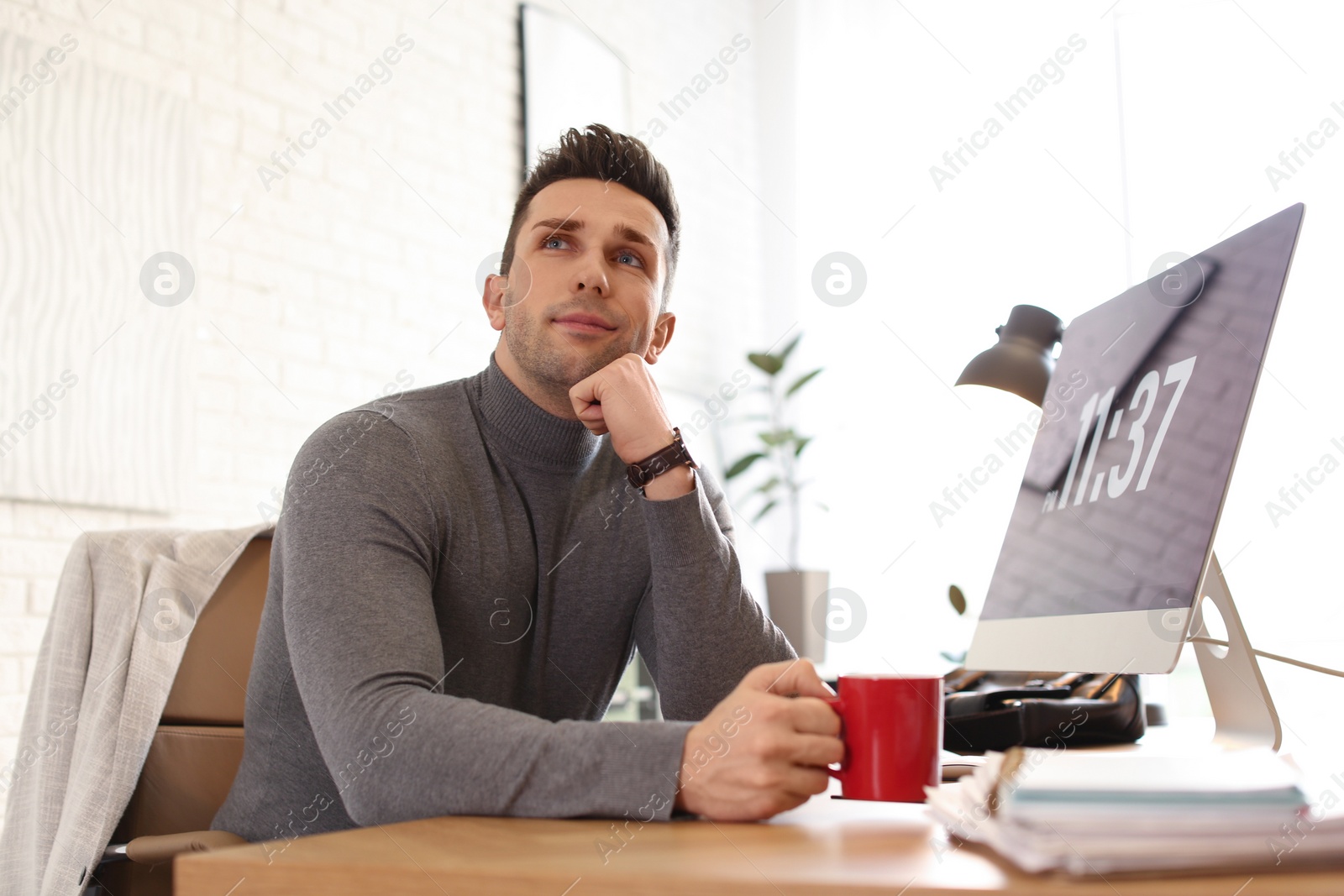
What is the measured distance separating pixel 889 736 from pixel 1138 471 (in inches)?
13.8

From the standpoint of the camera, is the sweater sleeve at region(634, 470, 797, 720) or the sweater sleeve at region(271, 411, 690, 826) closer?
the sweater sleeve at region(271, 411, 690, 826)

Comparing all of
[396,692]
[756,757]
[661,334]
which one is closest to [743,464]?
[661,334]

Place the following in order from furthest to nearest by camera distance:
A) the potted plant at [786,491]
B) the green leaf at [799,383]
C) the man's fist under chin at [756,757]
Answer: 1. the green leaf at [799,383]
2. the potted plant at [786,491]
3. the man's fist under chin at [756,757]

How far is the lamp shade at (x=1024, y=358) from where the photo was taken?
4.69ft

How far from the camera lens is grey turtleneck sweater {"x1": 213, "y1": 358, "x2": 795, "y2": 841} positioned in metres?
0.74

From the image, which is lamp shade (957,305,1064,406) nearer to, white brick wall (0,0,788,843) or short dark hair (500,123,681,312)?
short dark hair (500,123,681,312)

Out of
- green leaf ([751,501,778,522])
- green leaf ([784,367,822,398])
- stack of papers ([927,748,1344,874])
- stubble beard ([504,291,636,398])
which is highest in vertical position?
green leaf ([784,367,822,398])

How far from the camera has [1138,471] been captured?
924mm

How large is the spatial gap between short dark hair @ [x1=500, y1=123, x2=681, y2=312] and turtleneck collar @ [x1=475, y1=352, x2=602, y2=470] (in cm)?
28

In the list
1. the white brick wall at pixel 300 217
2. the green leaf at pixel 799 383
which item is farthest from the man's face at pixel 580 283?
the green leaf at pixel 799 383

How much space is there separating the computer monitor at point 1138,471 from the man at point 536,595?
0.88 feet

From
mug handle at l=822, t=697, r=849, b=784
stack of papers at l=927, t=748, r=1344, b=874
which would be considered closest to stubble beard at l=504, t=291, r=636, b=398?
mug handle at l=822, t=697, r=849, b=784

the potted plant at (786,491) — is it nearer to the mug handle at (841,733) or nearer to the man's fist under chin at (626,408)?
the man's fist under chin at (626,408)

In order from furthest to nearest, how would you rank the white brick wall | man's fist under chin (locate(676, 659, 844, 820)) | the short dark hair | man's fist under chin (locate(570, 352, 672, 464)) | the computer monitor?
the white brick wall, the short dark hair, man's fist under chin (locate(570, 352, 672, 464)), the computer monitor, man's fist under chin (locate(676, 659, 844, 820))
